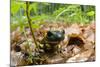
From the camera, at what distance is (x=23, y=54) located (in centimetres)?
206

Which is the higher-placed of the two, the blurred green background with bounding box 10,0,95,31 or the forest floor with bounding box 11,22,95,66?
the blurred green background with bounding box 10,0,95,31

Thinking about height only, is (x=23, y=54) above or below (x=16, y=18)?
below

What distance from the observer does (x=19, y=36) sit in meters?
2.05

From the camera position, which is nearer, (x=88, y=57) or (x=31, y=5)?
(x=31, y=5)

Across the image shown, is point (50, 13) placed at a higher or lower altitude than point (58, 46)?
higher

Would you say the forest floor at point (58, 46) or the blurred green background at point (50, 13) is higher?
the blurred green background at point (50, 13)
